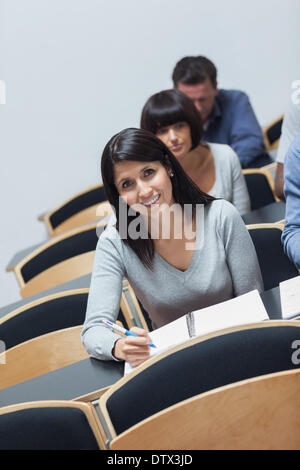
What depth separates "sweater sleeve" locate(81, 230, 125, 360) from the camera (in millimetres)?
1868

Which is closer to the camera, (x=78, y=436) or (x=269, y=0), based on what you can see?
(x=78, y=436)

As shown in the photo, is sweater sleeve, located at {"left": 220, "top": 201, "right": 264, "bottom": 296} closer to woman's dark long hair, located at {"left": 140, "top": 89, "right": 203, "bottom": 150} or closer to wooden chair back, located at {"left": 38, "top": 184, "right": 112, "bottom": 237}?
woman's dark long hair, located at {"left": 140, "top": 89, "right": 203, "bottom": 150}

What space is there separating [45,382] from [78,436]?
35 centimetres

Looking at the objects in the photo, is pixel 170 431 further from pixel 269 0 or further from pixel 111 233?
pixel 269 0

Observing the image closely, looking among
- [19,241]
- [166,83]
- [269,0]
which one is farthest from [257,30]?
[19,241]

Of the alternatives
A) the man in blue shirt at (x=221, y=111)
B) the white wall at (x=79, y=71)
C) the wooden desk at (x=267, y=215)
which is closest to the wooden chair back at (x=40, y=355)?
the wooden desk at (x=267, y=215)

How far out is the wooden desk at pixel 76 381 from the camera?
1750mm

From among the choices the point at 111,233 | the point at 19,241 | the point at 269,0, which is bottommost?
the point at 19,241

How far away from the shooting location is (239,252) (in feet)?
6.73

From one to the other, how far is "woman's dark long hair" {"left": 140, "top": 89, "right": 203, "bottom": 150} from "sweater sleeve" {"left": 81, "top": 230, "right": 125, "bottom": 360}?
2.81 ft

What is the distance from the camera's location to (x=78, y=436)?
5.06 feet

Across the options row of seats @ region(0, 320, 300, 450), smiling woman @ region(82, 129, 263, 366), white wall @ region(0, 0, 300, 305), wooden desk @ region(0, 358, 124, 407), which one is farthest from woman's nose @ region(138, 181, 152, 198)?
white wall @ region(0, 0, 300, 305)

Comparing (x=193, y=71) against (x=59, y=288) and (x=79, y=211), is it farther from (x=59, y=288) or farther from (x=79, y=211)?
(x=59, y=288)

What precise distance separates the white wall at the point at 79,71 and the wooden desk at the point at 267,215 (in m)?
2.05
